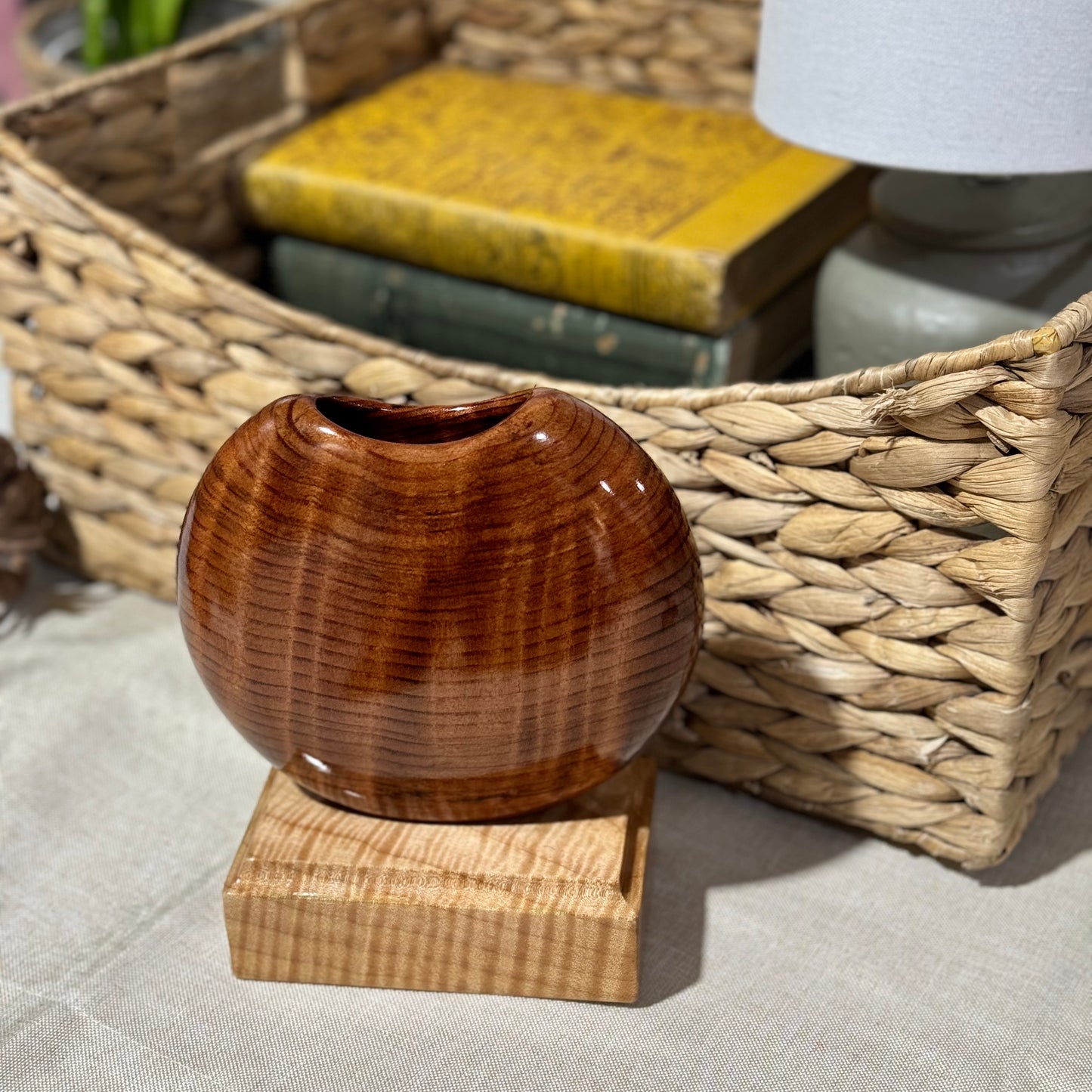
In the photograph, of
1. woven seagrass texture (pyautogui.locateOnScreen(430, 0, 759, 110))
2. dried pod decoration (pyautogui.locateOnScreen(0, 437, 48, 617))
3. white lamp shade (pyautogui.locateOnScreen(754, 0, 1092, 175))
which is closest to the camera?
white lamp shade (pyautogui.locateOnScreen(754, 0, 1092, 175))

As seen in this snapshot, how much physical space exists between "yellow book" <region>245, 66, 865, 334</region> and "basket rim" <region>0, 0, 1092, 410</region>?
15 centimetres

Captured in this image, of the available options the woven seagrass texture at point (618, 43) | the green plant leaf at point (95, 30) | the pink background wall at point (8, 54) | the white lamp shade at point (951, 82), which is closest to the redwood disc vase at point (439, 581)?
the white lamp shade at point (951, 82)

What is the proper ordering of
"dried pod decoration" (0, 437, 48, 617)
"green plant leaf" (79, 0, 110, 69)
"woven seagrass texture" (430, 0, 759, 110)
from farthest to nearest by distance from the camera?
"green plant leaf" (79, 0, 110, 69) < "woven seagrass texture" (430, 0, 759, 110) < "dried pod decoration" (0, 437, 48, 617)

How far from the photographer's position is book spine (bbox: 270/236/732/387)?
981 millimetres

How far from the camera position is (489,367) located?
818 millimetres

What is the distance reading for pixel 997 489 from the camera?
24.5 inches

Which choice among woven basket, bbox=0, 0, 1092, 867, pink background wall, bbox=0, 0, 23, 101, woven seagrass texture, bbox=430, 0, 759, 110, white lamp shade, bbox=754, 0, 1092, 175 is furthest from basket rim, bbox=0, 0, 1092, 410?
pink background wall, bbox=0, 0, 23, 101

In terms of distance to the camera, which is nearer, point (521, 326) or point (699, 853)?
point (699, 853)

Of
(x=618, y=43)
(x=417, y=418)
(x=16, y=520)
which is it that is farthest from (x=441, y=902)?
(x=618, y=43)

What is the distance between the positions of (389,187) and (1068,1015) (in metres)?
0.73

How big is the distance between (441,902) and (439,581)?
161mm

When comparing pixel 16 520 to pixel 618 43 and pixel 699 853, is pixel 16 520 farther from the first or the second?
pixel 618 43

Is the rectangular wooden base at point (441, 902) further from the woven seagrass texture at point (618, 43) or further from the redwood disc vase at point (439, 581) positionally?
the woven seagrass texture at point (618, 43)

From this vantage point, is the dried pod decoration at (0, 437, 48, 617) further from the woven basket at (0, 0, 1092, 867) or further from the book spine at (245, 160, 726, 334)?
the book spine at (245, 160, 726, 334)
